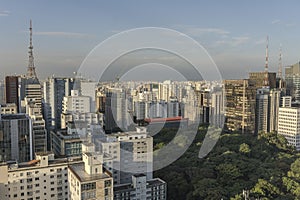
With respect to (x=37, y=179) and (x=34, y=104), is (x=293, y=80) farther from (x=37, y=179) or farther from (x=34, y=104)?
(x=37, y=179)

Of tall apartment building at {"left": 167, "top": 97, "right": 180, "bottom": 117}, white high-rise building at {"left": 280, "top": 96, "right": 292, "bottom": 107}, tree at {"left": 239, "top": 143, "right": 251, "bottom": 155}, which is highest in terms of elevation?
white high-rise building at {"left": 280, "top": 96, "right": 292, "bottom": 107}

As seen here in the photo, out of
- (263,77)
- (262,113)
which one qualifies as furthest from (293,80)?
(262,113)

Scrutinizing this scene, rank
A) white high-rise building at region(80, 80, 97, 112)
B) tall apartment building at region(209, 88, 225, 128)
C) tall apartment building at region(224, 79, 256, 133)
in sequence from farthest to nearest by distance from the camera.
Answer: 1. tall apartment building at region(209, 88, 225, 128)
2. tall apartment building at region(224, 79, 256, 133)
3. white high-rise building at region(80, 80, 97, 112)

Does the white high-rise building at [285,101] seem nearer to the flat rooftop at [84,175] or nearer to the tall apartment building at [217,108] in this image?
the tall apartment building at [217,108]

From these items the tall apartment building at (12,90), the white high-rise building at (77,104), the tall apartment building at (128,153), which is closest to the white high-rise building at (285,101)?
the white high-rise building at (77,104)

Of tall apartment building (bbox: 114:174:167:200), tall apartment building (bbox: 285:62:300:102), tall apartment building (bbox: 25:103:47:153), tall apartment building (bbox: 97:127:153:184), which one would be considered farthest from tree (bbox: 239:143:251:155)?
tall apartment building (bbox: 285:62:300:102)

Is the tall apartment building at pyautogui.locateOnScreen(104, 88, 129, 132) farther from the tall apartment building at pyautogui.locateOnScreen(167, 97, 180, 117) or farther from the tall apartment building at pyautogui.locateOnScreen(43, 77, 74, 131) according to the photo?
the tall apartment building at pyautogui.locateOnScreen(167, 97, 180, 117)
